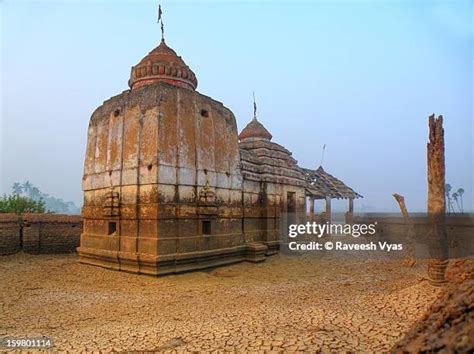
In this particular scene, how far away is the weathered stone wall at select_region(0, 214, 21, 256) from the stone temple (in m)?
2.65

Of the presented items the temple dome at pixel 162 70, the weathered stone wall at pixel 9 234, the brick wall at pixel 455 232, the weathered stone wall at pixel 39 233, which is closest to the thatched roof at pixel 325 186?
the brick wall at pixel 455 232

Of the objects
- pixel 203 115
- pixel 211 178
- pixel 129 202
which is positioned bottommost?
pixel 129 202

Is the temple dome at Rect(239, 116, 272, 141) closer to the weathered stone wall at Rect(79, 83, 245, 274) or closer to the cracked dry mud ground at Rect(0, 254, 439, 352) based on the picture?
the weathered stone wall at Rect(79, 83, 245, 274)

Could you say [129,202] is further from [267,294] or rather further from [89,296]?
[267,294]

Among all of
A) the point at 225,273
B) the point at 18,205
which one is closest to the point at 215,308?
the point at 225,273

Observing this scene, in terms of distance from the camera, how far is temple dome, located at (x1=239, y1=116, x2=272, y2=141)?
543 inches

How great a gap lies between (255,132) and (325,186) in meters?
6.20

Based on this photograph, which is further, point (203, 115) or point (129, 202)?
point (203, 115)

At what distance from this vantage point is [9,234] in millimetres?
10414

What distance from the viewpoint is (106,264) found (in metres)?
8.70

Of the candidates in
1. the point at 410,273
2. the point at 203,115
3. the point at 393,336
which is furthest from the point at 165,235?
the point at 410,273

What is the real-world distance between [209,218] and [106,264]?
116 inches

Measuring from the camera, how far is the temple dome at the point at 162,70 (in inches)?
412

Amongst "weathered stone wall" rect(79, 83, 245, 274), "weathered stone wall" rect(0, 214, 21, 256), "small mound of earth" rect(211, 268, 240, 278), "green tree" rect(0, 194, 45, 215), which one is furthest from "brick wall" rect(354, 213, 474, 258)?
"green tree" rect(0, 194, 45, 215)
